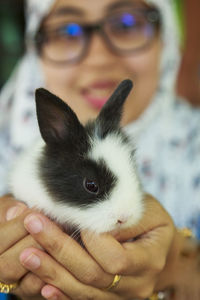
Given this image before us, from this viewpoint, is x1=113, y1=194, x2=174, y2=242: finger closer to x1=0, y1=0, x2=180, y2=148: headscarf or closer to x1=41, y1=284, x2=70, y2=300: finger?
x1=41, y1=284, x2=70, y2=300: finger

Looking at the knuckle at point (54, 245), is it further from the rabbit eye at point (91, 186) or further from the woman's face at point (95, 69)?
the woman's face at point (95, 69)

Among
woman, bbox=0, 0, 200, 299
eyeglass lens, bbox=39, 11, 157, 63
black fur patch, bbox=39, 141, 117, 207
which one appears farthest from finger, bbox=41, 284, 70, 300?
eyeglass lens, bbox=39, 11, 157, 63

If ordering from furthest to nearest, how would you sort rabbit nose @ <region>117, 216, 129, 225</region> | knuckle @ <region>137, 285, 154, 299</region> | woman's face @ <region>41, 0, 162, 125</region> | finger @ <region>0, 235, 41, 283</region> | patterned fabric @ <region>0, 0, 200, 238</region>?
patterned fabric @ <region>0, 0, 200, 238</region>
woman's face @ <region>41, 0, 162, 125</region>
knuckle @ <region>137, 285, 154, 299</region>
finger @ <region>0, 235, 41, 283</region>
rabbit nose @ <region>117, 216, 129, 225</region>

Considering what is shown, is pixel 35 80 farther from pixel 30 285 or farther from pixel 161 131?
pixel 30 285

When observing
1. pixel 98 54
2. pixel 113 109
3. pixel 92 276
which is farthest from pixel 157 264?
pixel 98 54

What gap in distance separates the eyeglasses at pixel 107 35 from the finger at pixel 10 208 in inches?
31.8

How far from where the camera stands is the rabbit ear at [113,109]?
0.89 meters

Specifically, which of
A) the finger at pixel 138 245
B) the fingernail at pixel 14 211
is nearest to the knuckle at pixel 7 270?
the fingernail at pixel 14 211

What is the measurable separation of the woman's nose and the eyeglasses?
2cm

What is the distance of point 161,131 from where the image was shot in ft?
5.99

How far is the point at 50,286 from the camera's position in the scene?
2.81 ft

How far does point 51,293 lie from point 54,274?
0.05m

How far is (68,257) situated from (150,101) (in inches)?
42.4

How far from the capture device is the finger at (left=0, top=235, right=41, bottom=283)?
2.82ft
